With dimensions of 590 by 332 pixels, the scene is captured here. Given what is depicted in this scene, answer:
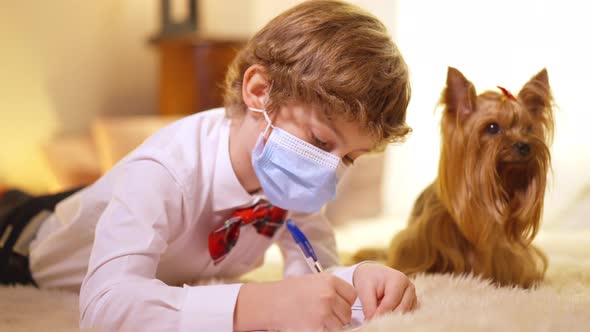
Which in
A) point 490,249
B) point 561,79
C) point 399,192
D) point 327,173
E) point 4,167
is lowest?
point 4,167

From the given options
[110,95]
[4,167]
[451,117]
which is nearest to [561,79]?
[451,117]

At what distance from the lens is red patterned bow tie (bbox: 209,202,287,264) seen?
129cm

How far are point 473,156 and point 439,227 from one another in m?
0.20

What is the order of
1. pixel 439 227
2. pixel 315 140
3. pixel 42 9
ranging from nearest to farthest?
pixel 315 140 < pixel 439 227 < pixel 42 9

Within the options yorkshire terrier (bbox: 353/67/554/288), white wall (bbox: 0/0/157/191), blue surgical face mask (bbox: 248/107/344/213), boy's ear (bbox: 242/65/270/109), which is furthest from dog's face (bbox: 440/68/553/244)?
white wall (bbox: 0/0/157/191)

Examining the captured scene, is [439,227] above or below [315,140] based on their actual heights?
below

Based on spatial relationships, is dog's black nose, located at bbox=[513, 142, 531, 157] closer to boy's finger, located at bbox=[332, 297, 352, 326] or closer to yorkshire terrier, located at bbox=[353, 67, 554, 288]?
yorkshire terrier, located at bbox=[353, 67, 554, 288]

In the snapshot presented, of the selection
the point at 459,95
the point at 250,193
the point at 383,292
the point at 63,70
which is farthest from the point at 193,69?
the point at 383,292

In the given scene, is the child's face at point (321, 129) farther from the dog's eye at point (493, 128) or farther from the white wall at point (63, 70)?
the white wall at point (63, 70)

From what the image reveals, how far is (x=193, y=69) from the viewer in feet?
10.5

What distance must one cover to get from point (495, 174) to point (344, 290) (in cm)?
46

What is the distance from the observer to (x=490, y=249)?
137cm

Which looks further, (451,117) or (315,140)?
(451,117)

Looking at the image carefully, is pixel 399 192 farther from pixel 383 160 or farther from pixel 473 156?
pixel 473 156
